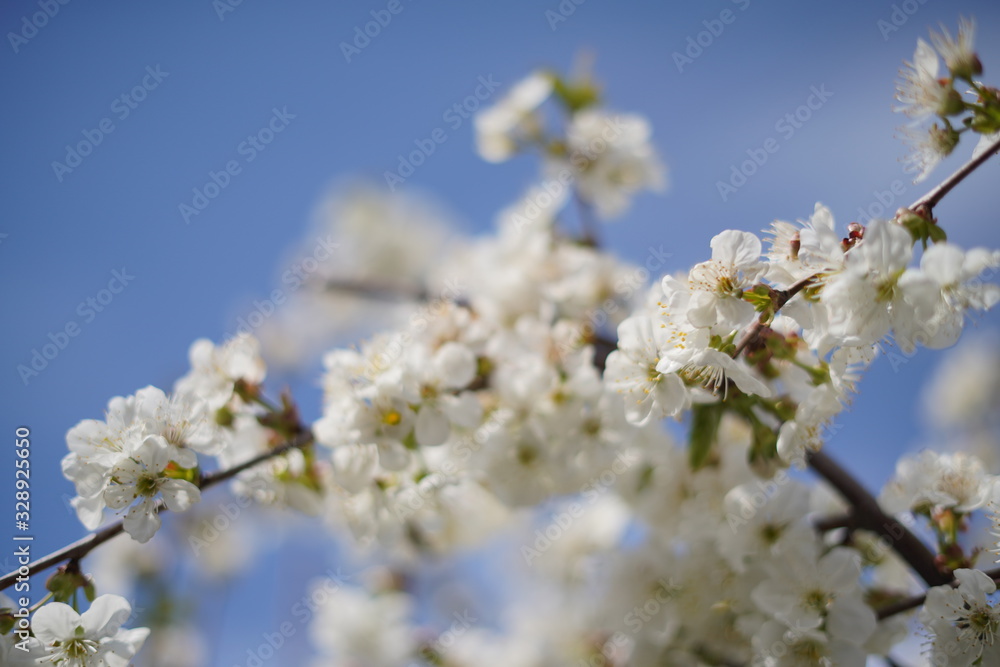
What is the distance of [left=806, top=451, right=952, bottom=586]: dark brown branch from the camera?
1311 mm

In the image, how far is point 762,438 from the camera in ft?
4.32

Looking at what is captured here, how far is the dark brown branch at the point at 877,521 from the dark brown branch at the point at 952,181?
2.17 feet

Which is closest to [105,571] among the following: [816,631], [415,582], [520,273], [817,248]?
[415,582]

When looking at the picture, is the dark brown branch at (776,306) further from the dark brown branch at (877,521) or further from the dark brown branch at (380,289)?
the dark brown branch at (380,289)

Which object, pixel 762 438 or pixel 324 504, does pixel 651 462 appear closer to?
pixel 762 438

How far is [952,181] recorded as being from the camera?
39.7 inches

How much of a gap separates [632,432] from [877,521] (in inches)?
22.4

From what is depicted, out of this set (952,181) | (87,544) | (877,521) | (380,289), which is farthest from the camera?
(380,289)

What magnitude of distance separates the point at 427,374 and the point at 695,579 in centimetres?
88

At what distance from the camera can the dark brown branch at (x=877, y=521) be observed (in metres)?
1.31

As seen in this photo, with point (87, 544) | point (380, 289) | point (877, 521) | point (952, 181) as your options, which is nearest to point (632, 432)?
point (877, 521)

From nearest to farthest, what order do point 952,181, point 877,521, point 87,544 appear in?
point 952,181, point 87,544, point 877,521

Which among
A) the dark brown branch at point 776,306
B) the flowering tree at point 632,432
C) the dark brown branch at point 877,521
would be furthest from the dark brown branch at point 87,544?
the dark brown branch at point 877,521

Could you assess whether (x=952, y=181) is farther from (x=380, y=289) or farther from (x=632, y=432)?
(x=380, y=289)
